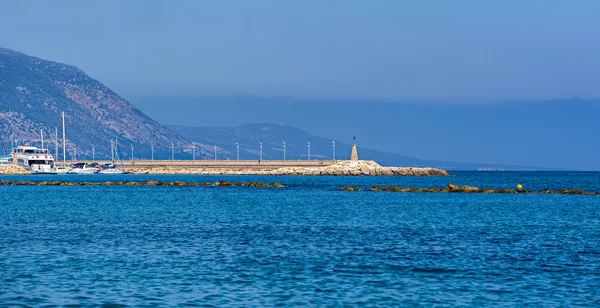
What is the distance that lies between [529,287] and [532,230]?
23.4 metres

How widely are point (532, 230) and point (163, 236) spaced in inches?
894

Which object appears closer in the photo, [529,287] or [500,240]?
[529,287]

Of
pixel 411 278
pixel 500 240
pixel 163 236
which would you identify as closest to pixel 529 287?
pixel 411 278

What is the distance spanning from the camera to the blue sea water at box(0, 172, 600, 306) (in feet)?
87.4

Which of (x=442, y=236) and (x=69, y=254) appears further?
(x=442, y=236)

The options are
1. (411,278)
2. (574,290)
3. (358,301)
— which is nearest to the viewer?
(358,301)

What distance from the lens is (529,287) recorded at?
28.4m

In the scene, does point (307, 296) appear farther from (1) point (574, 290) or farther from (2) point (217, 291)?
(1) point (574, 290)

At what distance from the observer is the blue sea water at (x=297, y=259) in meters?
26.6

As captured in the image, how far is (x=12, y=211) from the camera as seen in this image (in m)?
65.8

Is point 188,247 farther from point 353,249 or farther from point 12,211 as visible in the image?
point 12,211

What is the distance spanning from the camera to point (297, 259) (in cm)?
3484

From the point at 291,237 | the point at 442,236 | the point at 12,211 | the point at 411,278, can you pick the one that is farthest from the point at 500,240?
the point at 12,211

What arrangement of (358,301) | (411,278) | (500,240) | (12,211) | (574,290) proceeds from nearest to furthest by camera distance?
(358,301)
(574,290)
(411,278)
(500,240)
(12,211)
